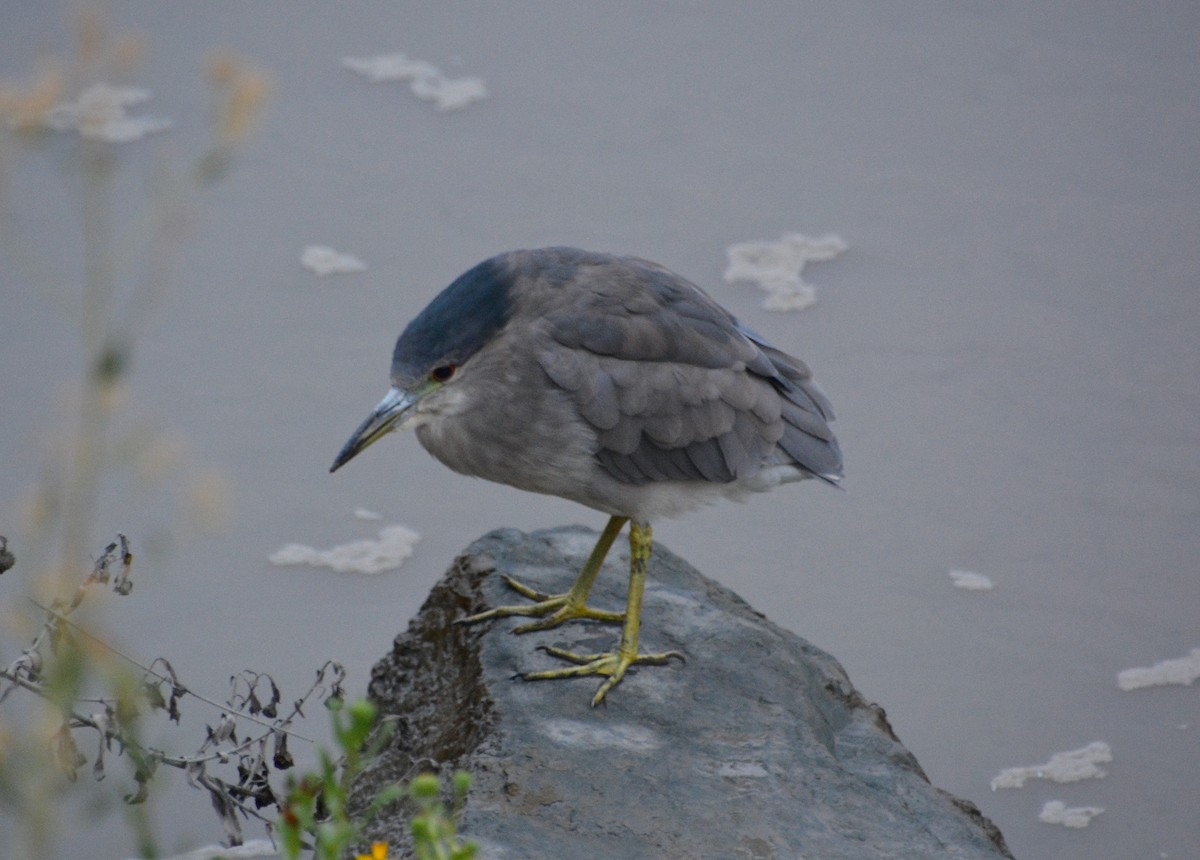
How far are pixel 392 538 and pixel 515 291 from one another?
1.51m

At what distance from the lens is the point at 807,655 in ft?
12.2

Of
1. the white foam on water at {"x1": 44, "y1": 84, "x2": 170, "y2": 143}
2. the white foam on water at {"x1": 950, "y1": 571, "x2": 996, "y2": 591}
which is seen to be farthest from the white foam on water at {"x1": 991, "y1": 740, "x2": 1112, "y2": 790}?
the white foam on water at {"x1": 44, "y1": 84, "x2": 170, "y2": 143}

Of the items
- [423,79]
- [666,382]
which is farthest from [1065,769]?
[423,79]

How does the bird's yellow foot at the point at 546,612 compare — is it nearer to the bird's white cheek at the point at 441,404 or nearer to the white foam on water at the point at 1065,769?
the bird's white cheek at the point at 441,404

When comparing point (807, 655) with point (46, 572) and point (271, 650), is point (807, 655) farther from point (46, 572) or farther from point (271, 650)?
point (46, 572)

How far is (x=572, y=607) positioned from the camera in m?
3.62

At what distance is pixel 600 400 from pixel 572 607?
1.98 ft

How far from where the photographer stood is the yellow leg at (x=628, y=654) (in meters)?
3.35

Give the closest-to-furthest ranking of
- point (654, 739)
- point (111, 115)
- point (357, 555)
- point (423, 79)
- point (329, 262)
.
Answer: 1. point (654, 739)
2. point (357, 555)
3. point (329, 262)
4. point (111, 115)
5. point (423, 79)

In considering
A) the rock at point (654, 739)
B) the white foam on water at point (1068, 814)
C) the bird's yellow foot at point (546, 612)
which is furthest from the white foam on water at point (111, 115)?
the white foam on water at point (1068, 814)

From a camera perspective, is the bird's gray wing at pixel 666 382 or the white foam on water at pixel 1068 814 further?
the white foam on water at pixel 1068 814

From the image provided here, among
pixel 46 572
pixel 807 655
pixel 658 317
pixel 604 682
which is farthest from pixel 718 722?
pixel 46 572

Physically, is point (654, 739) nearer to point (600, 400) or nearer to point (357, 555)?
point (600, 400)

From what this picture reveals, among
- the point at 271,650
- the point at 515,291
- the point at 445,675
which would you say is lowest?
the point at 271,650
